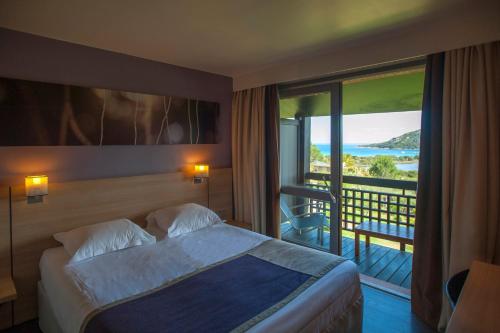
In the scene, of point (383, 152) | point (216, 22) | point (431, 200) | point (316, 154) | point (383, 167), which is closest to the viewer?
point (216, 22)

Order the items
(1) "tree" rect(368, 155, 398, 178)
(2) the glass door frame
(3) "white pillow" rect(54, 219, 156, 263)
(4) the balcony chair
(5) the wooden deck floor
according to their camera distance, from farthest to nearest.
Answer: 1. (1) "tree" rect(368, 155, 398, 178)
2. (4) the balcony chair
3. (5) the wooden deck floor
4. (2) the glass door frame
5. (3) "white pillow" rect(54, 219, 156, 263)

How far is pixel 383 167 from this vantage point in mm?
4438

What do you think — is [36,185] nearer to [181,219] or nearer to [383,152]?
[181,219]

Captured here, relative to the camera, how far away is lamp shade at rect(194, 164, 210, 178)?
136 inches

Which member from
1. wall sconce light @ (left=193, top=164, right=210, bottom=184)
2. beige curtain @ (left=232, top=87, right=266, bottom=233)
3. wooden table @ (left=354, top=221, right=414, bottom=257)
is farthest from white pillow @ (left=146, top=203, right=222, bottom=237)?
wooden table @ (left=354, top=221, right=414, bottom=257)

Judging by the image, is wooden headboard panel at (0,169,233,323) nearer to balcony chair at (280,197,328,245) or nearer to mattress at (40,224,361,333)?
mattress at (40,224,361,333)

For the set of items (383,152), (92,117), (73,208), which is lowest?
(73,208)

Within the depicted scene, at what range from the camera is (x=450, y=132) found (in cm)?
220

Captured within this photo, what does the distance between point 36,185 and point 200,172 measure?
1630mm

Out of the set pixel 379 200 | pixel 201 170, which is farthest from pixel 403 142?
pixel 201 170

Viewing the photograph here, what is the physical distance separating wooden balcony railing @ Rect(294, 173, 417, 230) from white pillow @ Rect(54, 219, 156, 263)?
276 centimetres

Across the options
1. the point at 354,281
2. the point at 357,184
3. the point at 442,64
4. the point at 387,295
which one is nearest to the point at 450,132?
A: the point at 442,64

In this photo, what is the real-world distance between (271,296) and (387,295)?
171cm

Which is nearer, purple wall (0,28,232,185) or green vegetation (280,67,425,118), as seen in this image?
purple wall (0,28,232,185)
